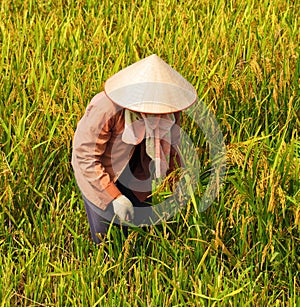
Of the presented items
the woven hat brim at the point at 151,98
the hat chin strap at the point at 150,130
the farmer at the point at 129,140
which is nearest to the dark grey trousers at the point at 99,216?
the farmer at the point at 129,140

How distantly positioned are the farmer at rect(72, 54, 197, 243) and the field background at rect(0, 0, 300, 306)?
0.12 meters

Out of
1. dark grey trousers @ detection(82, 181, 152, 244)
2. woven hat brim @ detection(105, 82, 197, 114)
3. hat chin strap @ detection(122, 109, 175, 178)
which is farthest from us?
dark grey trousers @ detection(82, 181, 152, 244)

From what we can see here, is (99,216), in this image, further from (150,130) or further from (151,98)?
(151,98)

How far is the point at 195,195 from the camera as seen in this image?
2662mm

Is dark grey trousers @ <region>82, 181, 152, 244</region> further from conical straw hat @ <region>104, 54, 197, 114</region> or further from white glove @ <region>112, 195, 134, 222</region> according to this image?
conical straw hat @ <region>104, 54, 197, 114</region>

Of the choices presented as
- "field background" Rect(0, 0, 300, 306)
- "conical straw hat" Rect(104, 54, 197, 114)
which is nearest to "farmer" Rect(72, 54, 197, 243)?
"conical straw hat" Rect(104, 54, 197, 114)

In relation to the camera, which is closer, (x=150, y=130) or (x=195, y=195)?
(x=150, y=130)

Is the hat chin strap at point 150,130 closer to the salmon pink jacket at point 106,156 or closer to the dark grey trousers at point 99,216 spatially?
the salmon pink jacket at point 106,156

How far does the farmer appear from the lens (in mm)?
2416

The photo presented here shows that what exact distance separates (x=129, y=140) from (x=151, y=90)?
222 millimetres

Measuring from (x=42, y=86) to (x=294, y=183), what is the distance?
110cm

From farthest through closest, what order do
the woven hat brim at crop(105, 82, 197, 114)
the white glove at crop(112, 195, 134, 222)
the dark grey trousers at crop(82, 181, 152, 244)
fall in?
the dark grey trousers at crop(82, 181, 152, 244), the white glove at crop(112, 195, 134, 222), the woven hat brim at crop(105, 82, 197, 114)

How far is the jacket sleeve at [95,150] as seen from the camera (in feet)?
8.32

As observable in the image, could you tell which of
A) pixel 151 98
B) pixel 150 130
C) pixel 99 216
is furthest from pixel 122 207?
pixel 151 98
